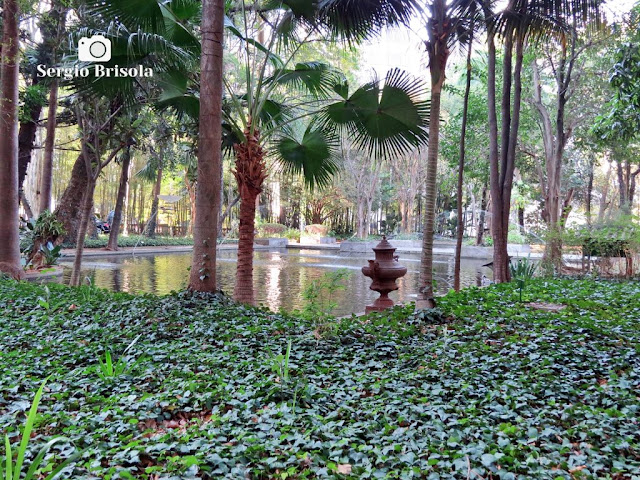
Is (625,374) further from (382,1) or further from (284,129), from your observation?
(284,129)

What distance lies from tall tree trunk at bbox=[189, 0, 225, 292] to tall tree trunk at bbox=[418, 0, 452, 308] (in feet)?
8.25

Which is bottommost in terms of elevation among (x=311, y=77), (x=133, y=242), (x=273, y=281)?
(x=273, y=281)

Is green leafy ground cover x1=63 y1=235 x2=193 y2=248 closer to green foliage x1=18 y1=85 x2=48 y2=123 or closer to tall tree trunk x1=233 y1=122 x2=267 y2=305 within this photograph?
green foliage x1=18 y1=85 x2=48 y2=123

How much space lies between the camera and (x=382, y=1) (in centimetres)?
535

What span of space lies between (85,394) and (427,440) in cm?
204

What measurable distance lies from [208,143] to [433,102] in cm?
269

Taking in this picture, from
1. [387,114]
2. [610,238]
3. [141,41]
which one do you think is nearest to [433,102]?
[387,114]

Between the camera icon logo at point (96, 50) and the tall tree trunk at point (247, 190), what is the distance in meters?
1.91

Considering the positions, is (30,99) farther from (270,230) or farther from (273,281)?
(270,230)

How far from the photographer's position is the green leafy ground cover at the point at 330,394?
82.0 inches

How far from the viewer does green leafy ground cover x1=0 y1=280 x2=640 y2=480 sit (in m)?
2.08

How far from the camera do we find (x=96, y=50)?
5.70 m

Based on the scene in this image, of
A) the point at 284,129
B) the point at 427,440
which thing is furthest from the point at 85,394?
the point at 284,129

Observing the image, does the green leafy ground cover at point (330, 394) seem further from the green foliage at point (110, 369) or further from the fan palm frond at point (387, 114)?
the fan palm frond at point (387, 114)
